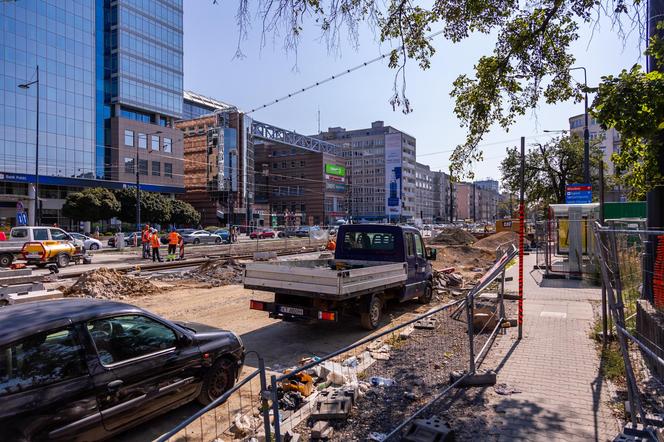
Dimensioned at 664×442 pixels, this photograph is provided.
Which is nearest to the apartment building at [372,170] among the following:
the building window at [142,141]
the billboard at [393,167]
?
the billboard at [393,167]

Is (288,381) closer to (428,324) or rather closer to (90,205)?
(428,324)

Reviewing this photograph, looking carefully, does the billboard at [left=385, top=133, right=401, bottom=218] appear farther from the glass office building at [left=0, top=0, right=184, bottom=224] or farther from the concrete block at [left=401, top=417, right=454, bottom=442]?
the concrete block at [left=401, top=417, right=454, bottom=442]

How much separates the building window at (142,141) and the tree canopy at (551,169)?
4653 cm

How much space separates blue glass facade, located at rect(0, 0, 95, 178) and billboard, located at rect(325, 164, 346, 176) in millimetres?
53832

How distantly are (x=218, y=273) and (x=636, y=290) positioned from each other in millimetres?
13896

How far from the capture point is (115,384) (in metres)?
4.14

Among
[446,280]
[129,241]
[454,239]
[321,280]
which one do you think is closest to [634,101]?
[321,280]

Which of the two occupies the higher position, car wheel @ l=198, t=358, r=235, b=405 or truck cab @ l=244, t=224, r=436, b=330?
truck cab @ l=244, t=224, r=436, b=330

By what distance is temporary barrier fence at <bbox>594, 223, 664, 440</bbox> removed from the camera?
15.5 feet

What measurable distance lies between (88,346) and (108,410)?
59cm

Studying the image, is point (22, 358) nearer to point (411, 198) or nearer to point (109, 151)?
point (109, 151)

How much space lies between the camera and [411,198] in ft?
443

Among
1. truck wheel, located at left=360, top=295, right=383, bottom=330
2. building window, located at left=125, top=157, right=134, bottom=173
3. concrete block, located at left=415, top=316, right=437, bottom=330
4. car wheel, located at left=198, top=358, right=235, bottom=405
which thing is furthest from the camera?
building window, located at left=125, top=157, right=134, bottom=173

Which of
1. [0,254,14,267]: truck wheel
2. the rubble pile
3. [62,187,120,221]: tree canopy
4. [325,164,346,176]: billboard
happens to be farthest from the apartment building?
the rubble pile
